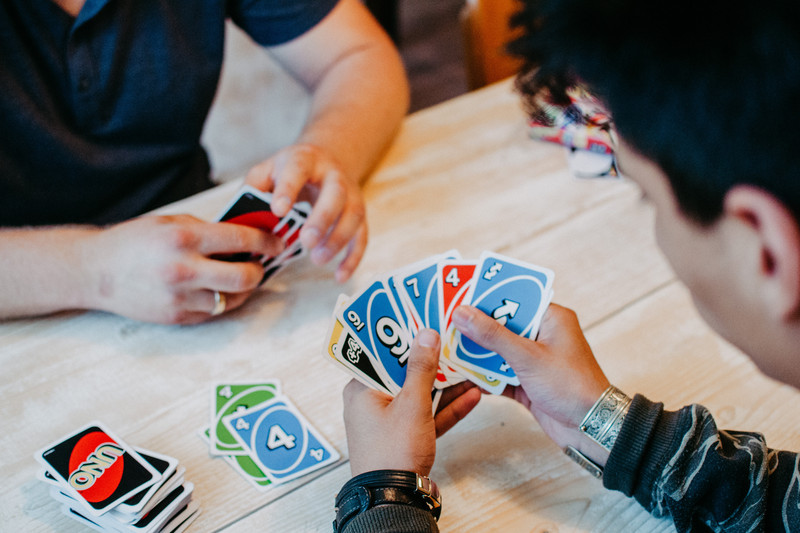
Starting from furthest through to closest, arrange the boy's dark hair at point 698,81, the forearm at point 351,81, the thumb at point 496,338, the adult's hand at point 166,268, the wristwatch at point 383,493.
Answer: the forearm at point 351,81, the adult's hand at point 166,268, the thumb at point 496,338, the wristwatch at point 383,493, the boy's dark hair at point 698,81

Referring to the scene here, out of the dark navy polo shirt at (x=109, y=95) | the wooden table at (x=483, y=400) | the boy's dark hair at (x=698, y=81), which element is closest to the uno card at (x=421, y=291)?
the wooden table at (x=483, y=400)

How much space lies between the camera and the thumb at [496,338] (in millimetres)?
866

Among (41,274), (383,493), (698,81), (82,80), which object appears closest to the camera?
(698,81)

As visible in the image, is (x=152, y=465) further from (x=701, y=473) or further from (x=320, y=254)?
(x=701, y=473)

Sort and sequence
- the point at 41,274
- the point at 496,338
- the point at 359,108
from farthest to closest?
the point at 359,108, the point at 41,274, the point at 496,338

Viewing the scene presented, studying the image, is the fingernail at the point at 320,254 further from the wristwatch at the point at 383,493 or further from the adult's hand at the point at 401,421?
the wristwatch at the point at 383,493

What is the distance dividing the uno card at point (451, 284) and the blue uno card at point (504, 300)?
0.04ft

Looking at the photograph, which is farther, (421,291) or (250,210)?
(250,210)

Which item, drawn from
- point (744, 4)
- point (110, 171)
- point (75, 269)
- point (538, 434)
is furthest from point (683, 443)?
point (110, 171)

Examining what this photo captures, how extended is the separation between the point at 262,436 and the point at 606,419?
1.64ft

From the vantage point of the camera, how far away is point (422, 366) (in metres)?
0.85

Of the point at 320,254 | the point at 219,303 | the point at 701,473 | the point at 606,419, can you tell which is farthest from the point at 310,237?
the point at 701,473

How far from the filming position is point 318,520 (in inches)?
32.7

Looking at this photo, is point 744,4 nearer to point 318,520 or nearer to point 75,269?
point 318,520
